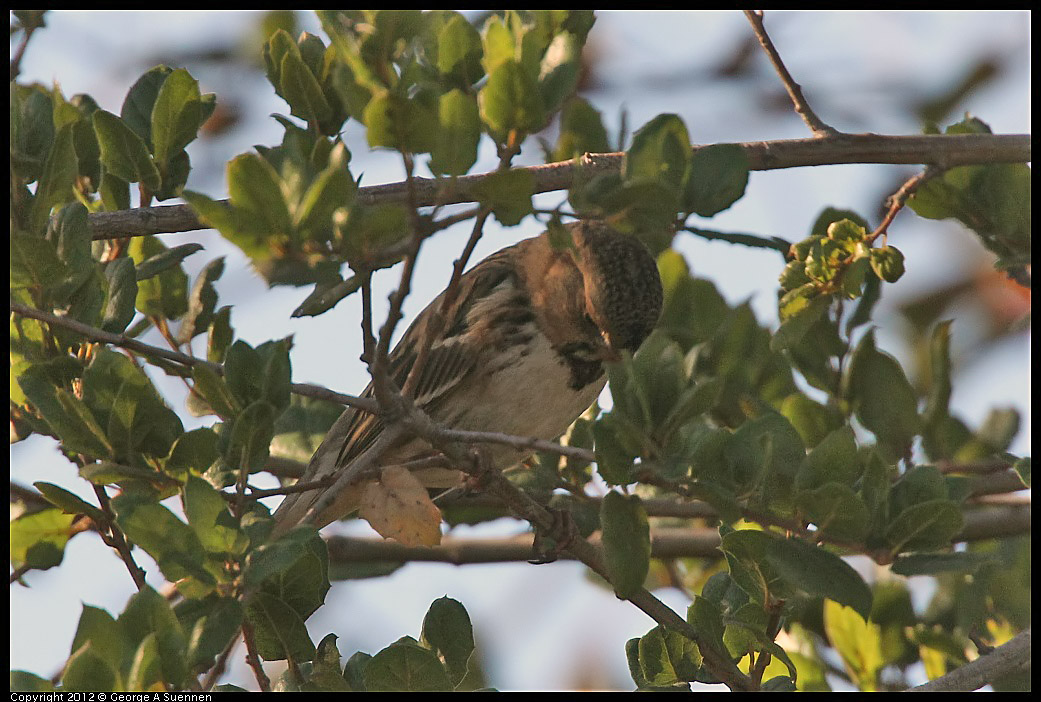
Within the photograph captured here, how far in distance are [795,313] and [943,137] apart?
756 millimetres

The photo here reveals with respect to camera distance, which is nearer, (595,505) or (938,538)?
(938,538)

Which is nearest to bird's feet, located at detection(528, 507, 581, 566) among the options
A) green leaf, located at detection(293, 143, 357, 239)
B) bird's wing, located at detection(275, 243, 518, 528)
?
bird's wing, located at detection(275, 243, 518, 528)

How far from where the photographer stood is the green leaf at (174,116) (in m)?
3.21

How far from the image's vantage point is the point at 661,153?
2547 millimetres

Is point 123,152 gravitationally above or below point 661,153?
above

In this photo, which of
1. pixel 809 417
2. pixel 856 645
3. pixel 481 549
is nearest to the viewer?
pixel 856 645

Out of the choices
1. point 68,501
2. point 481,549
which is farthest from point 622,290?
point 68,501

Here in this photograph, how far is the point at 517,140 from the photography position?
7.95ft

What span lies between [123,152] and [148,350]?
0.81 metres

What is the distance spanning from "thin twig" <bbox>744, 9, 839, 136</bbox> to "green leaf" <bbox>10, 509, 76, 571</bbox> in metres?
2.55

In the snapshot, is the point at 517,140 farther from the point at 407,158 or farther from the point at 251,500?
the point at 251,500

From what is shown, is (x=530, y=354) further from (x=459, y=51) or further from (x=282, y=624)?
(x=459, y=51)

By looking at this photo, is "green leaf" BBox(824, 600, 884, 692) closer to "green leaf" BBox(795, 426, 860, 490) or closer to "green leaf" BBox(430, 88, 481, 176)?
"green leaf" BBox(795, 426, 860, 490)

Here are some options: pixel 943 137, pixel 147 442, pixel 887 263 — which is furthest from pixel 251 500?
pixel 943 137
